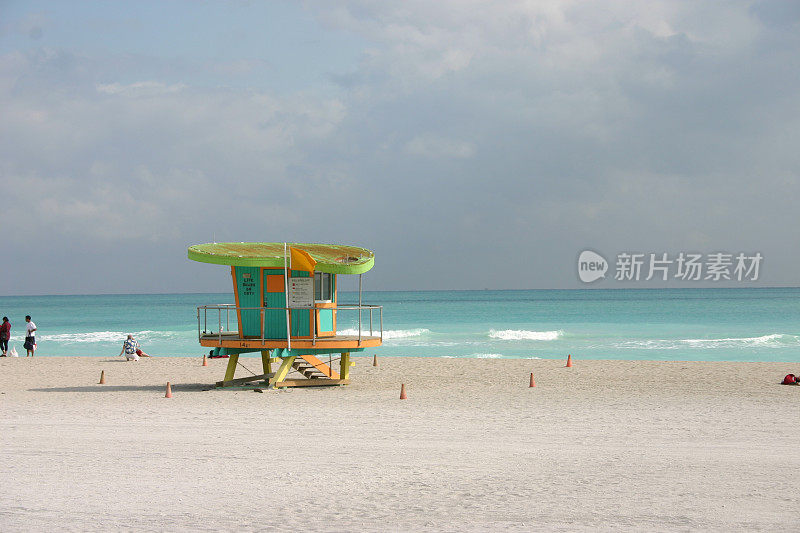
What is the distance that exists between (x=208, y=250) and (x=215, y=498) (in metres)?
11.5

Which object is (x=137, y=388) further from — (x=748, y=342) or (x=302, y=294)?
(x=748, y=342)

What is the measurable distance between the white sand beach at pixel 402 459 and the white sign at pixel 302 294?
204 cm

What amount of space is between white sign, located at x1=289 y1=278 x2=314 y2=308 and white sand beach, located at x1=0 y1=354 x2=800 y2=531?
2.04 m

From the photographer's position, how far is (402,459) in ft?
35.7

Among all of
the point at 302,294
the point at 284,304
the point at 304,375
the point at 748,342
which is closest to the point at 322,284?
the point at 302,294

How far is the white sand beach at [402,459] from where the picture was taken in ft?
26.3

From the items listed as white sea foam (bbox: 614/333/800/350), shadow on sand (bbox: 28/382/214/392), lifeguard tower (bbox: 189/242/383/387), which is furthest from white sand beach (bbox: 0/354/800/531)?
white sea foam (bbox: 614/333/800/350)

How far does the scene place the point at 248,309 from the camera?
771 inches

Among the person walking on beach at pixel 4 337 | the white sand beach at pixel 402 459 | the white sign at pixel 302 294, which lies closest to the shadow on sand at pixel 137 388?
the white sand beach at pixel 402 459

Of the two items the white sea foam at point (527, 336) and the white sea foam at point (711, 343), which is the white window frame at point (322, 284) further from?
the white sea foam at point (527, 336)

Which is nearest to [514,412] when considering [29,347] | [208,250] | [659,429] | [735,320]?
[659,429]

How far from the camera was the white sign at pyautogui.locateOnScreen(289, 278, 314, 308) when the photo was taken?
1919cm

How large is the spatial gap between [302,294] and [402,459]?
29.0ft

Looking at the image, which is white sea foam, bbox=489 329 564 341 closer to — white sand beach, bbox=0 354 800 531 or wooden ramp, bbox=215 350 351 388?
wooden ramp, bbox=215 350 351 388
